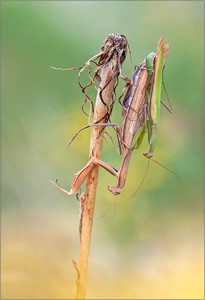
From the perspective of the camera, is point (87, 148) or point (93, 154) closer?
point (93, 154)

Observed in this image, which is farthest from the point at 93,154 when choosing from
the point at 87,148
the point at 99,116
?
the point at 87,148

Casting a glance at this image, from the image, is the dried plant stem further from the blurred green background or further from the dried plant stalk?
the blurred green background

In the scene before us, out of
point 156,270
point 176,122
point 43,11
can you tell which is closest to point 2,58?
point 43,11

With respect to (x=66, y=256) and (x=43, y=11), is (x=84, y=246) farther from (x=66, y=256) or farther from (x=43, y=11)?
(x=43, y=11)

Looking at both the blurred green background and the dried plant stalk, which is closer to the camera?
the dried plant stalk

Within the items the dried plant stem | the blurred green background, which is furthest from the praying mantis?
the blurred green background

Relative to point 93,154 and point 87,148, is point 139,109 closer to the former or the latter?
point 93,154
